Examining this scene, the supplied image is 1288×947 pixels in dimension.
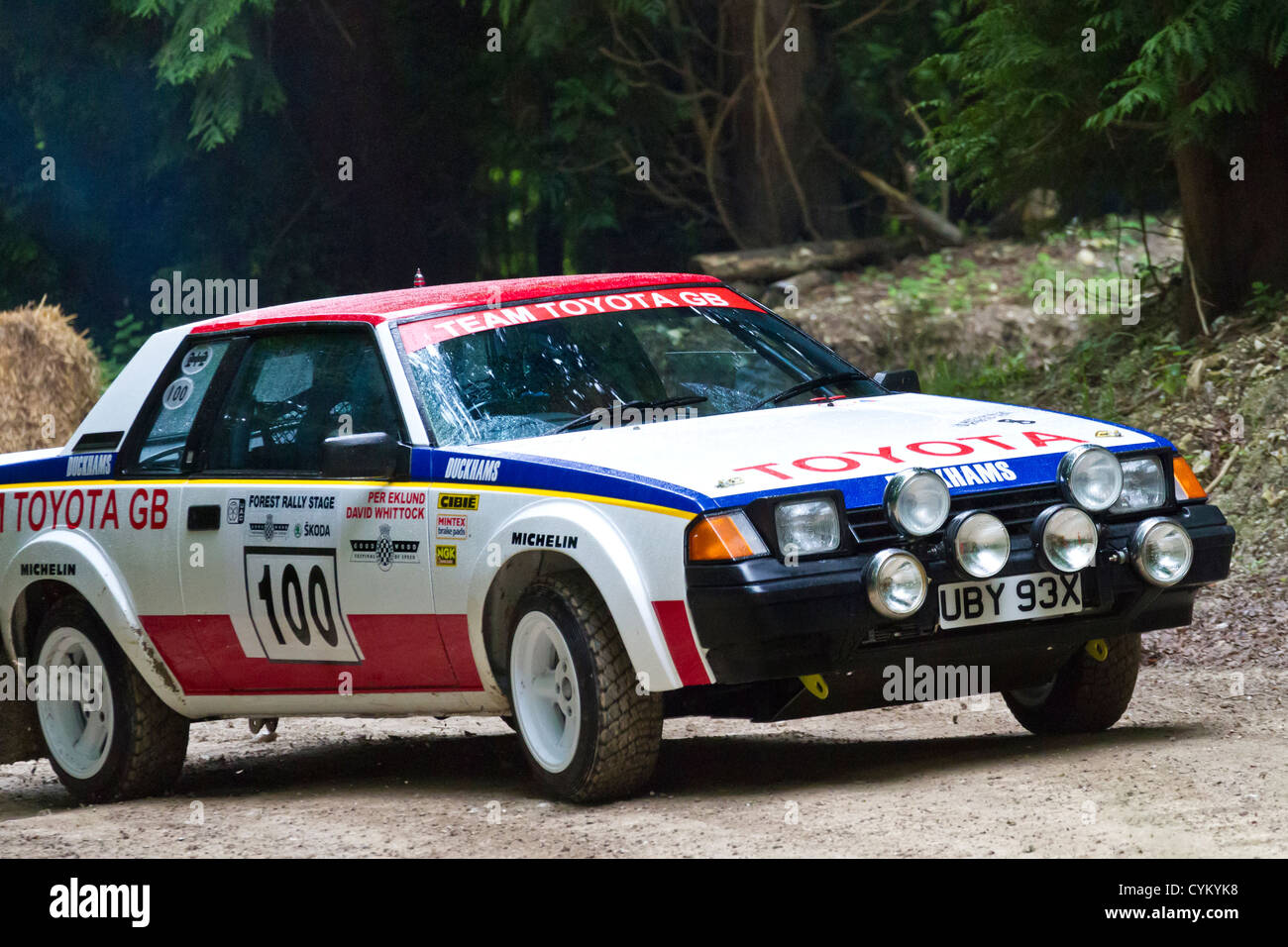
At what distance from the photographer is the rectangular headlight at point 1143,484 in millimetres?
5680

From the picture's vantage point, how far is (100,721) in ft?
23.2

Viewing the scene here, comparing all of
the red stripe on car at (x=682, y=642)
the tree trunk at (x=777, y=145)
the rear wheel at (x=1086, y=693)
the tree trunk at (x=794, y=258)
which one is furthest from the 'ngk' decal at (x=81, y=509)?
the tree trunk at (x=777, y=145)

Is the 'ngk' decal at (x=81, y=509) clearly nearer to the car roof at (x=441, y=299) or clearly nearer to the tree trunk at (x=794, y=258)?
the car roof at (x=441, y=299)

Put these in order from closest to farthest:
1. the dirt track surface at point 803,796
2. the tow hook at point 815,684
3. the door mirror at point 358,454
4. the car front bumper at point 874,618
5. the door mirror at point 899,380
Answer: the dirt track surface at point 803,796 < the car front bumper at point 874,618 < the tow hook at point 815,684 < the door mirror at point 358,454 < the door mirror at point 899,380

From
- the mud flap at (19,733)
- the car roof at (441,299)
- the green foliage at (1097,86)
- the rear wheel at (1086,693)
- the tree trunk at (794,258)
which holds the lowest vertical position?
the mud flap at (19,733)

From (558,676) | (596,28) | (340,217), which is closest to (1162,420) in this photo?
(558,676)

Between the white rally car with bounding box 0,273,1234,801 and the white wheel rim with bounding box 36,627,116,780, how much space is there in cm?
2

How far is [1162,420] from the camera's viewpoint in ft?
33.0

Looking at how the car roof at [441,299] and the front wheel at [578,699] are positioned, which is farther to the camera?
the car roof at [441,299]

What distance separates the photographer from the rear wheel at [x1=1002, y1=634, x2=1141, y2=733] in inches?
242

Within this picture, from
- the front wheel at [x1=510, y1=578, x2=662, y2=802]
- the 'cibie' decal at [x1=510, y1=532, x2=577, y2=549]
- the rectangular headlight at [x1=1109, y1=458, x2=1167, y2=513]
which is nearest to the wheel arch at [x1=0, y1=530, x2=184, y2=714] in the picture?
the front wheel at [x1=510, y1=578, x2=662, y2=802]

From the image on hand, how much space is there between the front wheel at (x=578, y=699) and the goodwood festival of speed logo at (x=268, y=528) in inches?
39.6

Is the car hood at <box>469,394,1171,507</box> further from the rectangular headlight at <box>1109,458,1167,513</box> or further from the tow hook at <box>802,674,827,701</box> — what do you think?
the tow hook at <box>802,674,827,701</box>

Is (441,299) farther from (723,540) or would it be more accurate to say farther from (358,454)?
(723,540)
